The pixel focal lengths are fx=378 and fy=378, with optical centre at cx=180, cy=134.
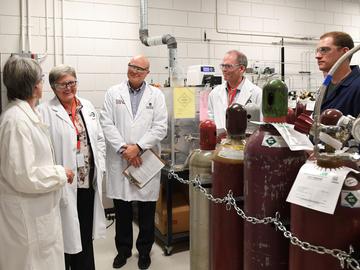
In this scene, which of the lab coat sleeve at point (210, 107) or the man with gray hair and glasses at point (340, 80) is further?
the lab coat sleeve at point (210, 107)

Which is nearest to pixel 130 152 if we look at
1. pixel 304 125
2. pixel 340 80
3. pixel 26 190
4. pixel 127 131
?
pixel 127 131

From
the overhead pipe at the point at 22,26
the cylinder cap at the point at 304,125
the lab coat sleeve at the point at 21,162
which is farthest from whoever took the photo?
the overhead pipe at the point at 22,26

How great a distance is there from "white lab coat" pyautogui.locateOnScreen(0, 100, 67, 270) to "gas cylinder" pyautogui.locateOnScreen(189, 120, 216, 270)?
0.93 metres

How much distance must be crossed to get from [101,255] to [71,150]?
4.21ft

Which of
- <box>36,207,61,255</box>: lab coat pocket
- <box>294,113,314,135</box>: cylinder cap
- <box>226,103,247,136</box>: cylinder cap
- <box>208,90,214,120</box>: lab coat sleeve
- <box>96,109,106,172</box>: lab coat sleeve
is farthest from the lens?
<box>208,90,214,120</box>: lab coat sleeve

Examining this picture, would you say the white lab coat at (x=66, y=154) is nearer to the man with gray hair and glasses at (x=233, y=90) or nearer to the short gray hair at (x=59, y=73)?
the short gray hair at (x=59, y=73)

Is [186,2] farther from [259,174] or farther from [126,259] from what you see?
[259,174]

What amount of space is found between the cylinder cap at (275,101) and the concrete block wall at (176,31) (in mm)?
3330

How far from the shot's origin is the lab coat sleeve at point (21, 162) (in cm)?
185

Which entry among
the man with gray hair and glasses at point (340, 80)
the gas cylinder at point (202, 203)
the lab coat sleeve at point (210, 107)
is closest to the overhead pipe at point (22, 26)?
the lab coat sleeve at point (210, 107)

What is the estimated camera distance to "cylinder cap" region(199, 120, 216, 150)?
1.34 m

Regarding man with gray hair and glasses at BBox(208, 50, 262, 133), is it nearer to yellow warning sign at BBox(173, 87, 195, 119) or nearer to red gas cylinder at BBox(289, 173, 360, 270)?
yellow warning sign at BBox(173, 87, 195, 119)

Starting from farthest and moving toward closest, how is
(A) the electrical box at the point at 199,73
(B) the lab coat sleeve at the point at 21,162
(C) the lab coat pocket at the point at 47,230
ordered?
(A) the electrical box at the point at 199,73
(C) the lab coat pocket at the point at 47,230
(B) the lab coat sleeve at the point at 21,162

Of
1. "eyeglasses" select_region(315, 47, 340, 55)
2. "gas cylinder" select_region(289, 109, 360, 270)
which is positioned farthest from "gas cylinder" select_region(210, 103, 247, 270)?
"eyeglasses" select_region(315, 47, 340, 55)
